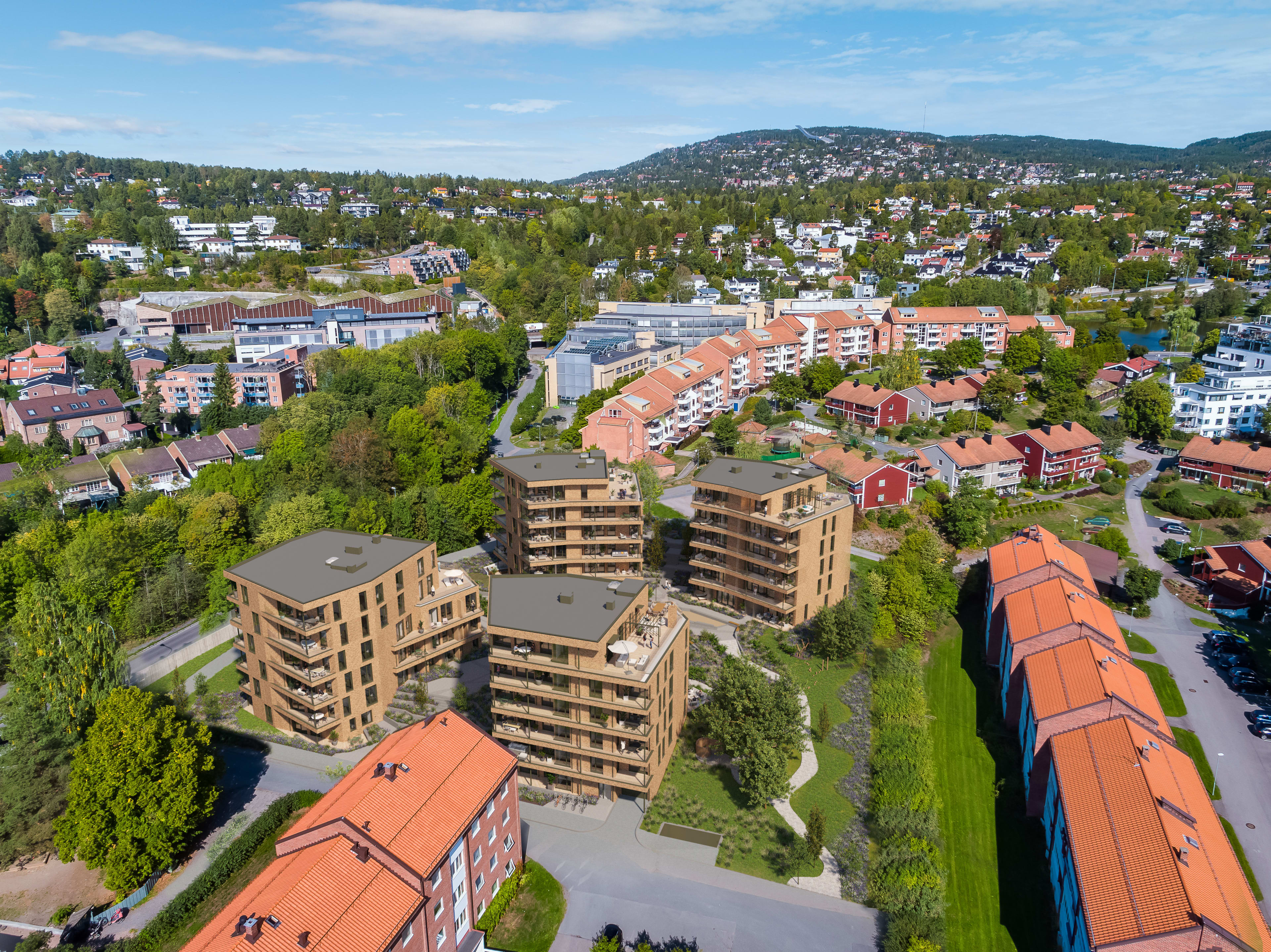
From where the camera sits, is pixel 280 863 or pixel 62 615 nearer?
pixel 280 863

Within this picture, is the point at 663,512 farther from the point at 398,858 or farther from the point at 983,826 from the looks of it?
the point at 398,858

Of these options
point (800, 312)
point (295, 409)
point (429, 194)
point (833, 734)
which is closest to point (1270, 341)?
point (800, 312)

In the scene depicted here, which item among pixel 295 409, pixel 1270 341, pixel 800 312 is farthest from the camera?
pixel 800 312

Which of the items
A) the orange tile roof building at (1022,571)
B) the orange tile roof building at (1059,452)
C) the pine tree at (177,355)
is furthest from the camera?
the pine tree at (177,355)

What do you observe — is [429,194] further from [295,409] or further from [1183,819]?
[1183,819]

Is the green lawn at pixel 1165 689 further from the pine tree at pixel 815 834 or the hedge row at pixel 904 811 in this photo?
the pine tree at pixel 815 834

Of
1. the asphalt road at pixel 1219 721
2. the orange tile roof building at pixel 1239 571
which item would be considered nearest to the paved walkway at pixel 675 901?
the asphalt road at pixel 1219 721

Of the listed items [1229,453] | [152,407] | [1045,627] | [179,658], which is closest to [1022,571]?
[1045,627]
